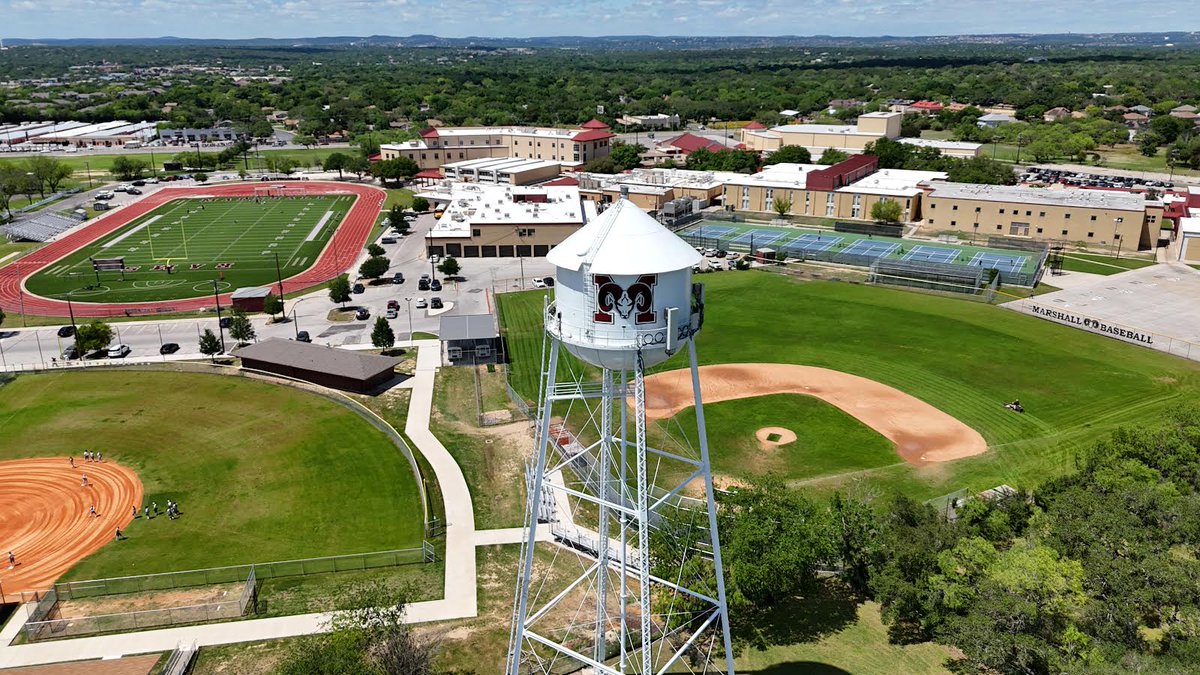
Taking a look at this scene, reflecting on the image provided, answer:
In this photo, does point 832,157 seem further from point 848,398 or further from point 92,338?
point 92,338

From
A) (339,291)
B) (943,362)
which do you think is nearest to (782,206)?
(943,362)

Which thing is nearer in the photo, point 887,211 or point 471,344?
point 471,344

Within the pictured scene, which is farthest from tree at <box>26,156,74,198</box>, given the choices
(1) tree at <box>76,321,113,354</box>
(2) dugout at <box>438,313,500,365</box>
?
(2) dugout at <box>438,313,500,365</box>

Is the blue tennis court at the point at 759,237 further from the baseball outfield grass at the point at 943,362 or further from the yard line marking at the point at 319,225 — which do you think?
the yard line marking at the point at 319,225

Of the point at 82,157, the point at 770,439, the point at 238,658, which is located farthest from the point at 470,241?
the point at 82,157

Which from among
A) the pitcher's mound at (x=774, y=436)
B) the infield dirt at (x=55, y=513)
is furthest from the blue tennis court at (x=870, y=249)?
the infield dirt at (x=55, y=513)

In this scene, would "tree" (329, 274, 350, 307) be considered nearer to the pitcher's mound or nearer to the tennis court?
the pitcher's mound

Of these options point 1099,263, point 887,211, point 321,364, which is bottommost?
point 321,364
